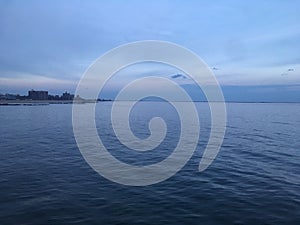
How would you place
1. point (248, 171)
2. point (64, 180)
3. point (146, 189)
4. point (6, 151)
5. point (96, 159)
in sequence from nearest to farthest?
point (146, 189) → point (64, 180) → point (248, 171) → point (96, 159) → point (6, 151)

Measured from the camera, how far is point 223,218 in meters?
14.4

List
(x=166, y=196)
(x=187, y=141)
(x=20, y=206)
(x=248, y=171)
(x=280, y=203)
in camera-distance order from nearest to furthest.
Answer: (x=20, y=206), (x=280, y=203), (x=166, y=196), (x=248, y=171), (x=187, y=141)

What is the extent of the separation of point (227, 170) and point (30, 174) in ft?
52.9

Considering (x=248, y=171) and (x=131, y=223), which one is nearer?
(x=131, y=223)

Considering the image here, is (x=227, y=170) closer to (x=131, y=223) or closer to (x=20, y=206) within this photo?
(x=131, y=223)

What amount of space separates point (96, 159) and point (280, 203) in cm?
1780

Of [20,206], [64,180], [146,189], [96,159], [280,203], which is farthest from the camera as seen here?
[96,159]

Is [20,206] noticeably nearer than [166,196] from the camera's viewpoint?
Yes

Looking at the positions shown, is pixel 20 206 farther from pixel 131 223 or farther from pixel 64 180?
pixel 131 223

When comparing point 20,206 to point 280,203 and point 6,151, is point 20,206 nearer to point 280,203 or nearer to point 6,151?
point 280,203

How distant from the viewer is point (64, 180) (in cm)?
2056

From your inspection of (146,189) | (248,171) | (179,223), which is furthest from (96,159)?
(179,223)

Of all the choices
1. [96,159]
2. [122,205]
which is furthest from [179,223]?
[96,159]

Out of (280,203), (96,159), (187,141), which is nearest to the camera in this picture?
(280,203)
